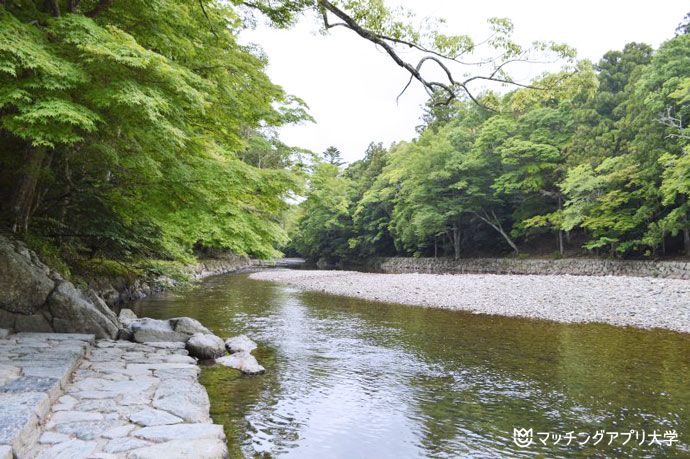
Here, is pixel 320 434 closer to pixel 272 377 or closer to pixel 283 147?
pixel 272 377

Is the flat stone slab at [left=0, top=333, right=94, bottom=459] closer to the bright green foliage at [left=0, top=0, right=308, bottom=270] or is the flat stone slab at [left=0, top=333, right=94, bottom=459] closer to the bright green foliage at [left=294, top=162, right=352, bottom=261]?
the bright green foliage at [left=0, top=0, right=308, bottom=270]

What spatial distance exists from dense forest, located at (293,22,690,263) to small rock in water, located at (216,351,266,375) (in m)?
3.23

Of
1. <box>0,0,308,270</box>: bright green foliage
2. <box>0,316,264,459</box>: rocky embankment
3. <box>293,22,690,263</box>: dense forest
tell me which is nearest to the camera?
<box>0,316,264,459</box>: rocky embankment

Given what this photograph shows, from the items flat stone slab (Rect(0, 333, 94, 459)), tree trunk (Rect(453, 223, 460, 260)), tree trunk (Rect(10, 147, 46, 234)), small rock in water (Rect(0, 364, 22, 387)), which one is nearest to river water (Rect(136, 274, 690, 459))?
flat stone slab (Rect(0, 333, 94, 459))

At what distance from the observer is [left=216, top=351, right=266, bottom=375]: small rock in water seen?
20.6 ft

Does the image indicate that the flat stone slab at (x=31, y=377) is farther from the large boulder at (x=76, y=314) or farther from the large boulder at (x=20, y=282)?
the large boulder at (x=20, y=282)

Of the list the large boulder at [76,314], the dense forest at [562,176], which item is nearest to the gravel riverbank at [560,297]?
the dense forest at [562,176]

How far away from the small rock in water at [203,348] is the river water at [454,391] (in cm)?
58

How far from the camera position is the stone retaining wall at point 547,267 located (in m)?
20.2

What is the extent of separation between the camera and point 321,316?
39.2 feet

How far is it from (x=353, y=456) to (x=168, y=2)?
5.99 m

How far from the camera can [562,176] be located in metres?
26.7

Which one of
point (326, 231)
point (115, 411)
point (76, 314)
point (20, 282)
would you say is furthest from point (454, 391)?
point (326, 231)

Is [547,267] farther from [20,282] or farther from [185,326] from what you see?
[20,282]
